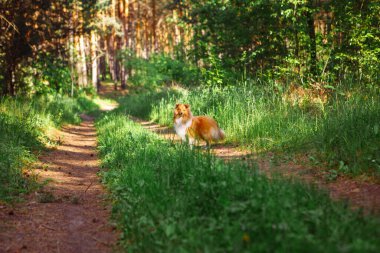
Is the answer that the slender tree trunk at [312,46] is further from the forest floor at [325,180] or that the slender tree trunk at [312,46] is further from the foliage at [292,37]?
the forest floor at [325,180]

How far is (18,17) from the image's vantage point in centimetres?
1368

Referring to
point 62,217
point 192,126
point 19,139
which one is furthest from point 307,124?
point 19,139

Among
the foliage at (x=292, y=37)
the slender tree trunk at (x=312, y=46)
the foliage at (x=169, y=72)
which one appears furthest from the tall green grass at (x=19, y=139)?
the slender tree trunk at (x=312, y=46)

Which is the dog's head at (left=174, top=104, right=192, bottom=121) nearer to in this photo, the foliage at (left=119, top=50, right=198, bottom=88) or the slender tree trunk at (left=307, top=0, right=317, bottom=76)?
the slender tree trunk at (left=307, top=0, right=317, bottom=76)

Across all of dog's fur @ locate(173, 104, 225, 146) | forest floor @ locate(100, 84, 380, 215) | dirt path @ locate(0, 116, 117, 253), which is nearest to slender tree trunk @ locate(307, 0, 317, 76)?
dog's fur @ locate(173, 104, 225, 146)

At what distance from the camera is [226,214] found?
3.52 meters

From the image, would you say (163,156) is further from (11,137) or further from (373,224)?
(11,137)

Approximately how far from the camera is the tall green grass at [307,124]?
5.63 meters

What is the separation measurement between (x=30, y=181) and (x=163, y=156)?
2289 millimetres

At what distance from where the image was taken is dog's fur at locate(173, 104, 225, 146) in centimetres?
792

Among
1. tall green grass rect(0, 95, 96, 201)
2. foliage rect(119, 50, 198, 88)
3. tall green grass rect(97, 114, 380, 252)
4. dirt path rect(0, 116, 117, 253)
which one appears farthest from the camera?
foliage rect(119, 50, 198, 88)

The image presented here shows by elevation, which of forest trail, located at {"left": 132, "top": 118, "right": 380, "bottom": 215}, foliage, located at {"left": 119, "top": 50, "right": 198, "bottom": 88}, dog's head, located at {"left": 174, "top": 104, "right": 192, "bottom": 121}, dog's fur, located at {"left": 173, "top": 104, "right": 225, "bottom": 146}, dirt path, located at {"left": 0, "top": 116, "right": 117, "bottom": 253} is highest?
foliage, located at {"left": 119, "top": 50, "right": 198, "bottom": 88}

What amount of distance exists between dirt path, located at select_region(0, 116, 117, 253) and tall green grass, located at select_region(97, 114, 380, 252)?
290 millimetres

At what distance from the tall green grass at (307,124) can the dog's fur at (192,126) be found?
2.33 feet
